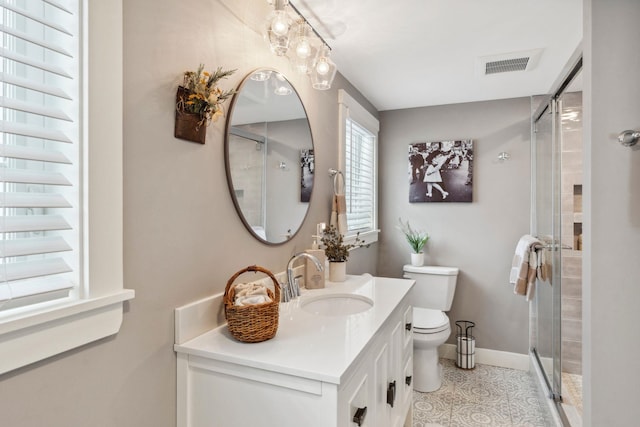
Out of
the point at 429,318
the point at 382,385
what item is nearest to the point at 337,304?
the point at 382,385

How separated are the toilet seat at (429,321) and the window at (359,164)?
2.36ft

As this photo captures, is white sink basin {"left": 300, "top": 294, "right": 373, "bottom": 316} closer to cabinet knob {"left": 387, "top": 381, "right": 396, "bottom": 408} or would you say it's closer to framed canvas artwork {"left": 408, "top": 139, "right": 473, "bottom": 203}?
cabinet knob {"left": 387, "top": 381, "right": 396, "bottom": 408}

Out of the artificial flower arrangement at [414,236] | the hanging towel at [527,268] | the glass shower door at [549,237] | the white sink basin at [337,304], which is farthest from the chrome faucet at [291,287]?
the artificial flower arrangement at [414,236]

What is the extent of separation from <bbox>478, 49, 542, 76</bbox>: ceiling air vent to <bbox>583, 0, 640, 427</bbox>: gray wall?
0.76m

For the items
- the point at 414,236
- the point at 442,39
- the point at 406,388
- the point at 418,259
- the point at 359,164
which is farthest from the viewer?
the point at 414,236

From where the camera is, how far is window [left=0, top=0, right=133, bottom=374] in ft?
2.45

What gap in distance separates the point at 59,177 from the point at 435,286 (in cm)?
284

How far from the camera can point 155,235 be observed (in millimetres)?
1075

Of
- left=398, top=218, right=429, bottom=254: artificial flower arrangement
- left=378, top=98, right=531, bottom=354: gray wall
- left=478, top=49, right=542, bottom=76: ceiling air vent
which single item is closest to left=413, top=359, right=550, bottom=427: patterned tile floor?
left=378, top=98, right=531, bottom=354: gray wall

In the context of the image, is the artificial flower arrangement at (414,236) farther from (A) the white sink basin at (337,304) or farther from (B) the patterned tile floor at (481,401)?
(A) the white sink basin at (337,304)

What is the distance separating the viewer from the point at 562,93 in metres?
2.12

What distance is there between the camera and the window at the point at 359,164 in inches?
101

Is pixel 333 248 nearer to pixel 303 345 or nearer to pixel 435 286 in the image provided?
pixel 303 345

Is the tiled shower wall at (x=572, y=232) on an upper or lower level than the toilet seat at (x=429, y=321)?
upper
